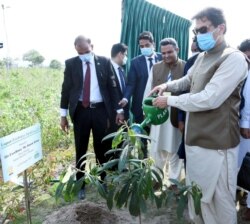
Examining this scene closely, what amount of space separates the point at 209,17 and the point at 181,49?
12.6 ft

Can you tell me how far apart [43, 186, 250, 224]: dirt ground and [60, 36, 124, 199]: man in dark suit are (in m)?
0.38

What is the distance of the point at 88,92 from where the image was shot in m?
3.07

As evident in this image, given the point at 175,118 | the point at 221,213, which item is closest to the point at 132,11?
the point at 175,118

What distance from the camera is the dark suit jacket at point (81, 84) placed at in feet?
10.2

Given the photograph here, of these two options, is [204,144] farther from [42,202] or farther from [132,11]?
[132,11]

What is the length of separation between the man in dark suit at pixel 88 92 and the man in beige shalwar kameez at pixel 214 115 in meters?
1.13

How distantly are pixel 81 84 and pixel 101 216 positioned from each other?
1.24 meters

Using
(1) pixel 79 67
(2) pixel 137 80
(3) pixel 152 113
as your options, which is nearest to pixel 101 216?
(3) pixel 152 113

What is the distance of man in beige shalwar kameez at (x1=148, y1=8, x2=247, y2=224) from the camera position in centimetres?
191

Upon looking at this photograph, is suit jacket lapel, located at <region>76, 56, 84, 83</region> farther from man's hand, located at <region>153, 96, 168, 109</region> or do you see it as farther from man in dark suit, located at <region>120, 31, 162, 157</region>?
man's hand, located at <region>153, 96, 168, 109</region>

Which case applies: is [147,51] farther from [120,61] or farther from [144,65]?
[120,61]

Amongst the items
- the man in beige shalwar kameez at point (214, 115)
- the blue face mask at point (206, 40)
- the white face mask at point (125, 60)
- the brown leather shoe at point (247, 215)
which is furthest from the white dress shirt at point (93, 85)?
the brown leather shoe at point (247, 215)

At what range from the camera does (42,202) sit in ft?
10.1

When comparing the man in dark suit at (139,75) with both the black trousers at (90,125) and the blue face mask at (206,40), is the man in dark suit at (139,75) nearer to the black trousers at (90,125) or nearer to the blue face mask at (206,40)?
the black trousers at (90,125)
